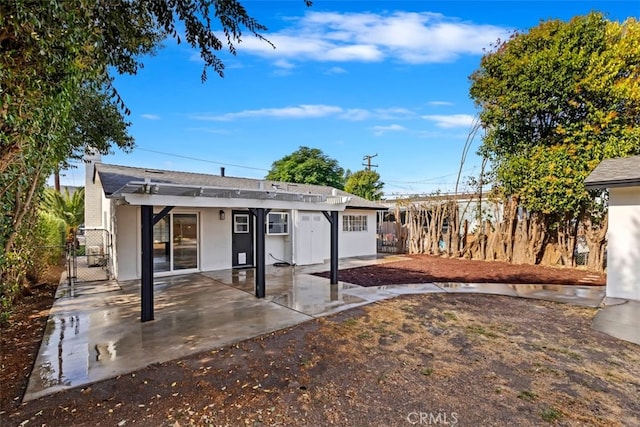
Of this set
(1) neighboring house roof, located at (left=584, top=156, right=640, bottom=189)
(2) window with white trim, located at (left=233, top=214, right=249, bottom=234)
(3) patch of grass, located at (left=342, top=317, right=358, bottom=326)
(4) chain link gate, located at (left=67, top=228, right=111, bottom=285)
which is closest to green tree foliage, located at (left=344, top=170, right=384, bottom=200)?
(2) window with white trim, located at (left=233, top=214, right=249, bottom=234)

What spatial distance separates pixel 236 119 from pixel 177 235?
9.97m

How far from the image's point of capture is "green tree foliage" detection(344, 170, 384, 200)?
29.7m

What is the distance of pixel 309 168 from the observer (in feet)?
89.9

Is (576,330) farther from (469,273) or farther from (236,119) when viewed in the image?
(236,119)

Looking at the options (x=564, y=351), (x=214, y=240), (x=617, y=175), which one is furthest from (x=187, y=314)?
(x=617, y=175)

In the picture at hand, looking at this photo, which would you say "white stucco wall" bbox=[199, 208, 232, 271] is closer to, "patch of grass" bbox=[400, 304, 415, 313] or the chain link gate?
the chain link gate

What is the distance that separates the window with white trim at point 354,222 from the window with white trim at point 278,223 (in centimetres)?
347

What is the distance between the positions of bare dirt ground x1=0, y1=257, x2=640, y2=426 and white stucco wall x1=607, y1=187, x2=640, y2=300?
2853 millimetres

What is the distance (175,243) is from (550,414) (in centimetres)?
980

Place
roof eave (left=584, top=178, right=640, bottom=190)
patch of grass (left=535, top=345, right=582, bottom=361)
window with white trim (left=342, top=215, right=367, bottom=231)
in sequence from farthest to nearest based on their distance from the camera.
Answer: window with white trim (left=342, top=215, right=367, bottom=231)
roof eave (left=584, top=178, right=640, bottom=190)
patch of grass (left=535, top=345, right=582, bottom=361)

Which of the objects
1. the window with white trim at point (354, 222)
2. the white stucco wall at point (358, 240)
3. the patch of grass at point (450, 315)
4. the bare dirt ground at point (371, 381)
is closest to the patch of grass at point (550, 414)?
the bare dirt ground at point (371, 381)

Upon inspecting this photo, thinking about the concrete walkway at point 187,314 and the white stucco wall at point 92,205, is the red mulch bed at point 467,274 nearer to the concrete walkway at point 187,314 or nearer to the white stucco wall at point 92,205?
the concrete walkway at point 187,314

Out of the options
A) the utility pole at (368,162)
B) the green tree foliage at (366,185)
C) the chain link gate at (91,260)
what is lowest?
the chain link gate at (91,260)

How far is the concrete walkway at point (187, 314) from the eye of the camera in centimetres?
404
